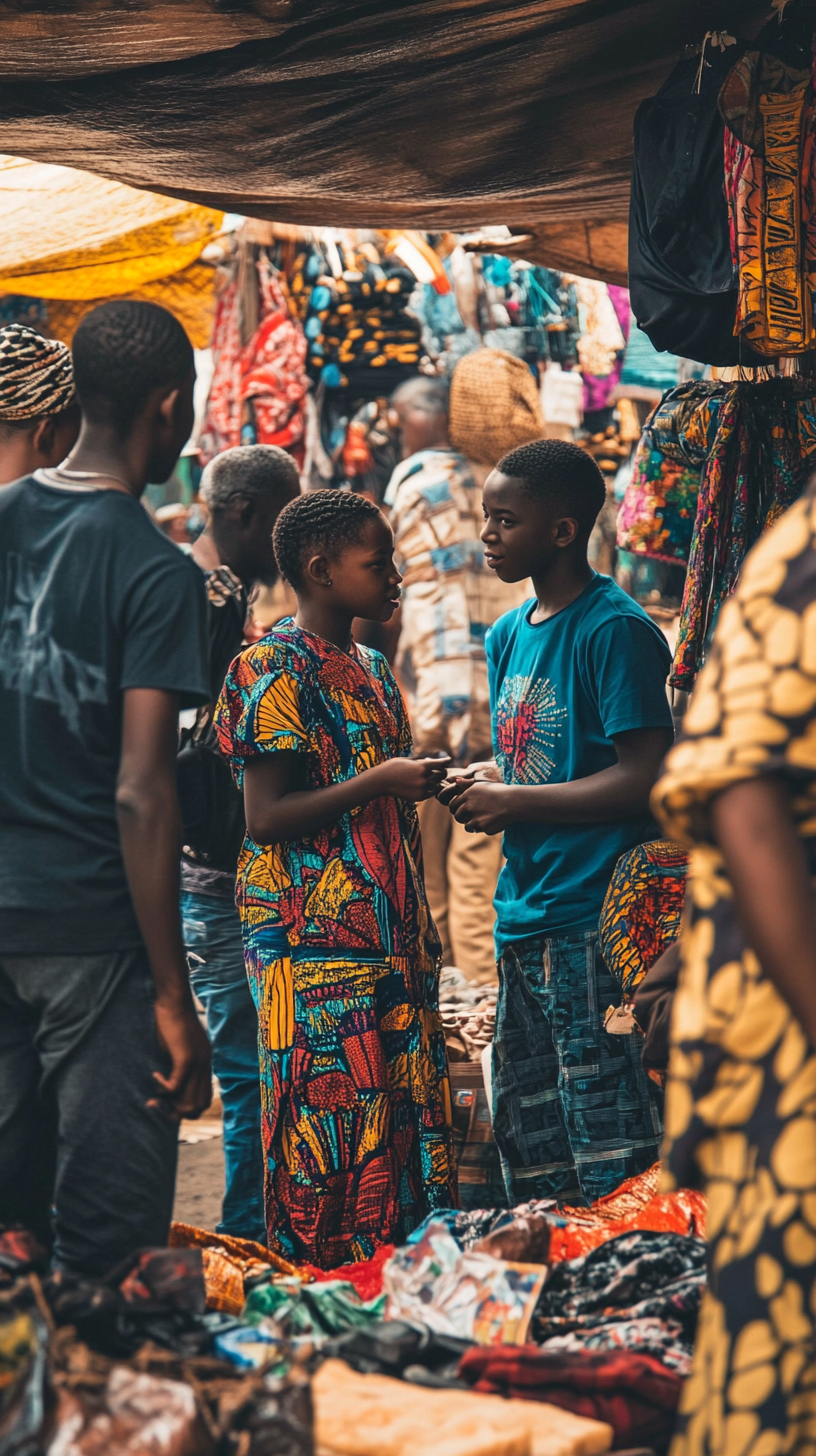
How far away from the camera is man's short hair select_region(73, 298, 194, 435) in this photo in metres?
2.56

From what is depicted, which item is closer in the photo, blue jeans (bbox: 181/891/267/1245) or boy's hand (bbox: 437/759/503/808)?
boy's hand (bbox: 437/759/503/808)

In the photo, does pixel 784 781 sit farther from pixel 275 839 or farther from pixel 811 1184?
pixel 275 839

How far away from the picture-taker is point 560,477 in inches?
144

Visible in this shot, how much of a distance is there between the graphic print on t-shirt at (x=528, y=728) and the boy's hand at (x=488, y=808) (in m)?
0.14

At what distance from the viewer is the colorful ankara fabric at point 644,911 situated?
3.21 metres

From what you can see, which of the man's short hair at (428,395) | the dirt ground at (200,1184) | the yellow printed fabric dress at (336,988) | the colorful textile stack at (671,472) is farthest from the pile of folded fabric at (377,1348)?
the man's short hair at (428,395)

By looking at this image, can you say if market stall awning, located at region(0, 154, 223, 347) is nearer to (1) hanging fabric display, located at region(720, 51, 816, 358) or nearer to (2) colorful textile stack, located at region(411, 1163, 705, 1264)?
(1) hanging fabric display, located at region(720, 51, 816, 358)

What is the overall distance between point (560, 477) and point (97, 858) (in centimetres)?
170

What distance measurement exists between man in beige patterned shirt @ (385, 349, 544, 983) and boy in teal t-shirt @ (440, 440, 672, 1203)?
11.0 ft

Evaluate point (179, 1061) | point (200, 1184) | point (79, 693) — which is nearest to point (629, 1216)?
point (179, 1061)

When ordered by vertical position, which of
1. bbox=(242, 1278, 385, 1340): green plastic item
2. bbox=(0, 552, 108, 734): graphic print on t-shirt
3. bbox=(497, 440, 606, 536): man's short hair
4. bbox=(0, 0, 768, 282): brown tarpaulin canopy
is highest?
bbox=(0, 0, 768, 282): brown tarpaulin canopy

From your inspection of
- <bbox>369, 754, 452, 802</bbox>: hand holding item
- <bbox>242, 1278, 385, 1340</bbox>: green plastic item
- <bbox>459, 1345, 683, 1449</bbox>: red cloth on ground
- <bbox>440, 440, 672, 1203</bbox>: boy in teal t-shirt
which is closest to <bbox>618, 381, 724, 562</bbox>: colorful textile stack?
<bbox>440, 440, 672, 1203</bbox>: boy in teal t-shirt

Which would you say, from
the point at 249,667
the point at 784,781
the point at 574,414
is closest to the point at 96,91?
the point at 249,667

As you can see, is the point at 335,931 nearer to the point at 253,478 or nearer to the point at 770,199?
the point at 253,478
